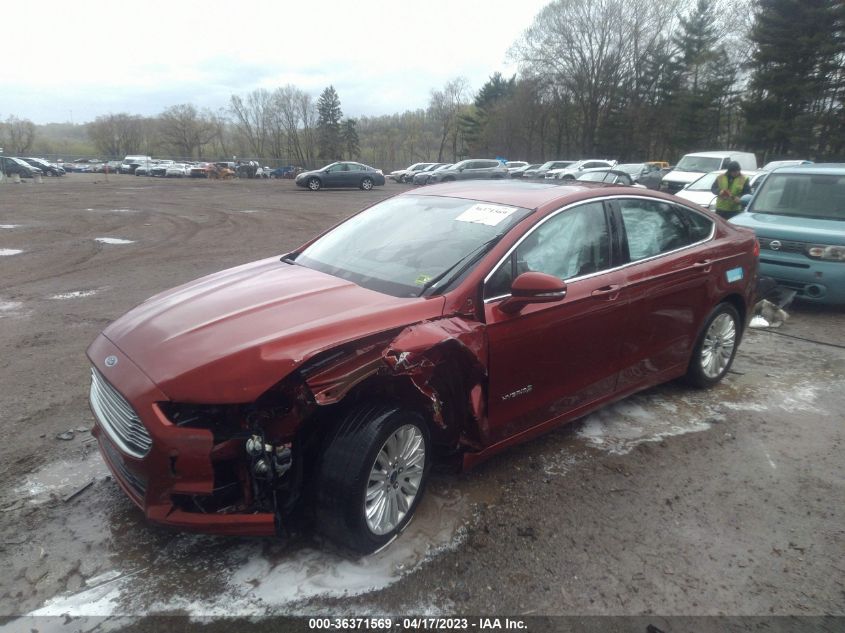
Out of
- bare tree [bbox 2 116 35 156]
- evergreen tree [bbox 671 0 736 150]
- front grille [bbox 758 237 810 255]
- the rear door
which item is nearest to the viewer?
the rear door

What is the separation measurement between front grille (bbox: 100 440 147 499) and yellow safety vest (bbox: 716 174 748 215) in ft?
30.8

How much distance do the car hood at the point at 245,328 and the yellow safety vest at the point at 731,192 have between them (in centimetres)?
810

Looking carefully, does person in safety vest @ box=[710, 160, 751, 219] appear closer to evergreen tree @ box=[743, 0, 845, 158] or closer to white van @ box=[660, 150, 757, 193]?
white van @ box=[660, 150, 757, 193]

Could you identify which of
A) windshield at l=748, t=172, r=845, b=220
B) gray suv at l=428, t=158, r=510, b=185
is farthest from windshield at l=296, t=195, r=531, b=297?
gray suv at l=428, t=158, r=510, b=185

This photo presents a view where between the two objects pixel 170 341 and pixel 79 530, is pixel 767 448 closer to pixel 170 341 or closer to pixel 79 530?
pixel 170 341

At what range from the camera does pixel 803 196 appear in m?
7.63

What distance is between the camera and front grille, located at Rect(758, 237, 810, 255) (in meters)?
6.72

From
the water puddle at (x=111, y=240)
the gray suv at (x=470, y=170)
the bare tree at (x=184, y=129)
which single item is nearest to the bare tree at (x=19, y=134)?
the bare tree at (x=184, y=129)

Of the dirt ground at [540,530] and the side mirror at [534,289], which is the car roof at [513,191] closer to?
the side mirror at [534,289]

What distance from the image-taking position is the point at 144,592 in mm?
2451

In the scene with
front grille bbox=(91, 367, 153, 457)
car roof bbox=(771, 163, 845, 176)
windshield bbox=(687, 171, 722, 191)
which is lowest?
front grille bbox=(91, 367, 153, 457)

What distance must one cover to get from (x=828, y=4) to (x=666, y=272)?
42421 millimetres

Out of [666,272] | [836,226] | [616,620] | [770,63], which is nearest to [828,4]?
[770,63]

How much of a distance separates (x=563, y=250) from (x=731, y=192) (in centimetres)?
713
